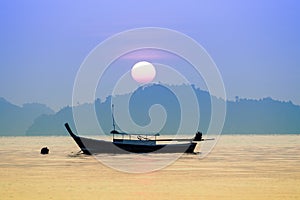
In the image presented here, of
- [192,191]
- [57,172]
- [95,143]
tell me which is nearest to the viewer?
[192,191]

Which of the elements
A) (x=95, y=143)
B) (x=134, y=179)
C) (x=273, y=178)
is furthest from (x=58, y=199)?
(x=95, y=143)

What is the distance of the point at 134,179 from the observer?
44.5 meters

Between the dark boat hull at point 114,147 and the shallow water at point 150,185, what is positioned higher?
the dark boat hull at point 114,147

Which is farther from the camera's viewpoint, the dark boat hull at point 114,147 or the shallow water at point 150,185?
the dark boat hull at point 114,147

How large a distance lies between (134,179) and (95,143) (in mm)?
38263

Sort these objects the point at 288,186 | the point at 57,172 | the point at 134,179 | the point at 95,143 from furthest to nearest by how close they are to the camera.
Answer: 1. the point at 95,143
2. the point at 57,172
3. the point at 134,179
4. the point at 288,186

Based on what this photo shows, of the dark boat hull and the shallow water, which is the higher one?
the dark boat hull

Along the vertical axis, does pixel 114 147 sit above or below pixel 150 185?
above

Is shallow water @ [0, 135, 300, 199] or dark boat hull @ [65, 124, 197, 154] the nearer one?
shallow water @ [0, 135, 300, 199]

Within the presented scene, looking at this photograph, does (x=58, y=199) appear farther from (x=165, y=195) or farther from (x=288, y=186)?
(x=288, y=186)

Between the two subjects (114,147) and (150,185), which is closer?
(150,185)

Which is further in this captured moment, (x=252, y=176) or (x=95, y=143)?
(x=95, y=143)

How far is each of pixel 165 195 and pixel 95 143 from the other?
160 feet

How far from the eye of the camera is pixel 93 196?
3400 cm
